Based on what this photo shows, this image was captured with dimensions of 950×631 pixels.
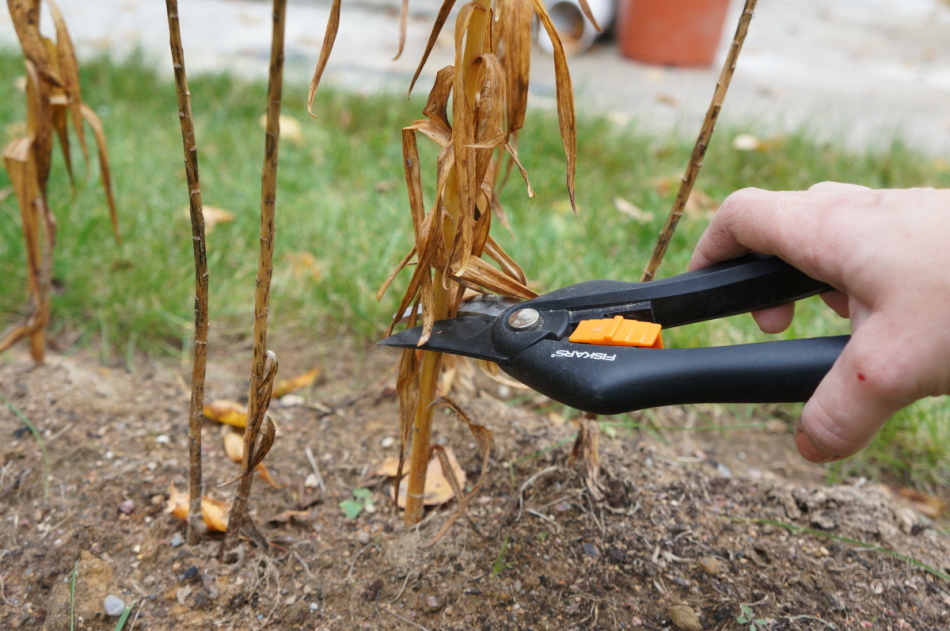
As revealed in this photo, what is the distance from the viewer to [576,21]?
4.57 m

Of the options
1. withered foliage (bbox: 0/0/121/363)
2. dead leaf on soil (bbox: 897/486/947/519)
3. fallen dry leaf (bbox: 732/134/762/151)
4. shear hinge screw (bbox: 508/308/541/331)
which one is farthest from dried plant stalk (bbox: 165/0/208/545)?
fallen dry leaf (bbox: 732/134/762/151)

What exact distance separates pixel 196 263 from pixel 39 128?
2.18 feet

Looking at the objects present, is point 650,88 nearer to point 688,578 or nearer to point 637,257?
point 637,257

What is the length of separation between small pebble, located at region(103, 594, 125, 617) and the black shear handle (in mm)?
699

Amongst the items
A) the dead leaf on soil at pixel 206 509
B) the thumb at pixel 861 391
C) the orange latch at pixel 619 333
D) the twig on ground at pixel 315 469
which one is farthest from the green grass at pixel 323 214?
the thumb at pixel 861 391

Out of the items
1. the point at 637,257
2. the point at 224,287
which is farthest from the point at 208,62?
the point at 637,257

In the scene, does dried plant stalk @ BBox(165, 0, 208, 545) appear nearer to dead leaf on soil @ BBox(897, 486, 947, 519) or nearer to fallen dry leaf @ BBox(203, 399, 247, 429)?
fallen dry leaf @ BBox(203, 399, 247, 429)

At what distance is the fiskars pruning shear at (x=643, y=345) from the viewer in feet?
2.65

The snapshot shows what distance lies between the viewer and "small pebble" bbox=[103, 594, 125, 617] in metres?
1.08

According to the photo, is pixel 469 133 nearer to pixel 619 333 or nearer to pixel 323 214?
pixel 619 333

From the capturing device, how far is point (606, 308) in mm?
994

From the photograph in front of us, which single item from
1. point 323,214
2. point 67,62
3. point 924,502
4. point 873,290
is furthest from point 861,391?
point 323,214

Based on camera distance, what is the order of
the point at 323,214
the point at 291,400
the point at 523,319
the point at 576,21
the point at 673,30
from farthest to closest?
1. the point at 576,21
2. the point at 673,30
3. the point at 323,214
4. the point at 291,400
5. the point at 523,319

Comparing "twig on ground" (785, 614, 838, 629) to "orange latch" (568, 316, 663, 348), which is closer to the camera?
"orange latch" (568, 316, 663, 348)
